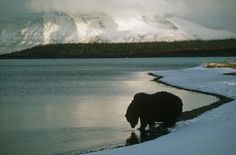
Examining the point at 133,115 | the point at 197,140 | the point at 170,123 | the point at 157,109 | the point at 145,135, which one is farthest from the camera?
the point at 133,115

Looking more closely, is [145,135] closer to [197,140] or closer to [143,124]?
[143,124]

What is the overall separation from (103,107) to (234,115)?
16.4 m


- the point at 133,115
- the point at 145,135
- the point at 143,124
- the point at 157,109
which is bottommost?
the point at 145,135

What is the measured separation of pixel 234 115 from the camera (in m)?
22.4

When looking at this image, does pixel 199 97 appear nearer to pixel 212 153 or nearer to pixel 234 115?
pixel 234 115

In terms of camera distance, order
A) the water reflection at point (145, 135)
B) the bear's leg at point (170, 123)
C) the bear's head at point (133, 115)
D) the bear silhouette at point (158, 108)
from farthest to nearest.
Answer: the bear's head at point (133, 115) < the bear's leg at point (170, 123) < the bear silhouette at point (158, 108) < the water reflection at point (145, 135)

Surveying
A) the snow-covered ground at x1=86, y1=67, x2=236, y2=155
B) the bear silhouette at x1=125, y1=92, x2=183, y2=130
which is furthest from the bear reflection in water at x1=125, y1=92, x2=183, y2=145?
the snow-covered ground at x1=86, y1=67, x2=236, y2=155

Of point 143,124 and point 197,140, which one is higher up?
→ point 197,140

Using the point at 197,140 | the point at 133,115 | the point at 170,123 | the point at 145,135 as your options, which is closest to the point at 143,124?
the point at 133,115

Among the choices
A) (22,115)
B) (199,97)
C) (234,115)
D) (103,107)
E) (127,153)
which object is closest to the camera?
(127,153)

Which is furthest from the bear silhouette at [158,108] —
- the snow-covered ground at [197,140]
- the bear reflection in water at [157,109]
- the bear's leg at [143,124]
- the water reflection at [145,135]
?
the snow-covered ground at [197,140]

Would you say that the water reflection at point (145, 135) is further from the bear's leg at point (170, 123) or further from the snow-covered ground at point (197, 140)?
the snow-covered ground at point (197, 140)

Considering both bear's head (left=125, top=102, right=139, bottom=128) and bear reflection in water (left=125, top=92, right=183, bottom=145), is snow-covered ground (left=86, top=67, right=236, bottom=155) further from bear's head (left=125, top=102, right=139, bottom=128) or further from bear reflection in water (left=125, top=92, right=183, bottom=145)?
bear's head (left=125, top=102, right=139, bottom=128)

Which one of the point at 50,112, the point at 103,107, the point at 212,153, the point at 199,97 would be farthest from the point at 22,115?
the point at 212,153
